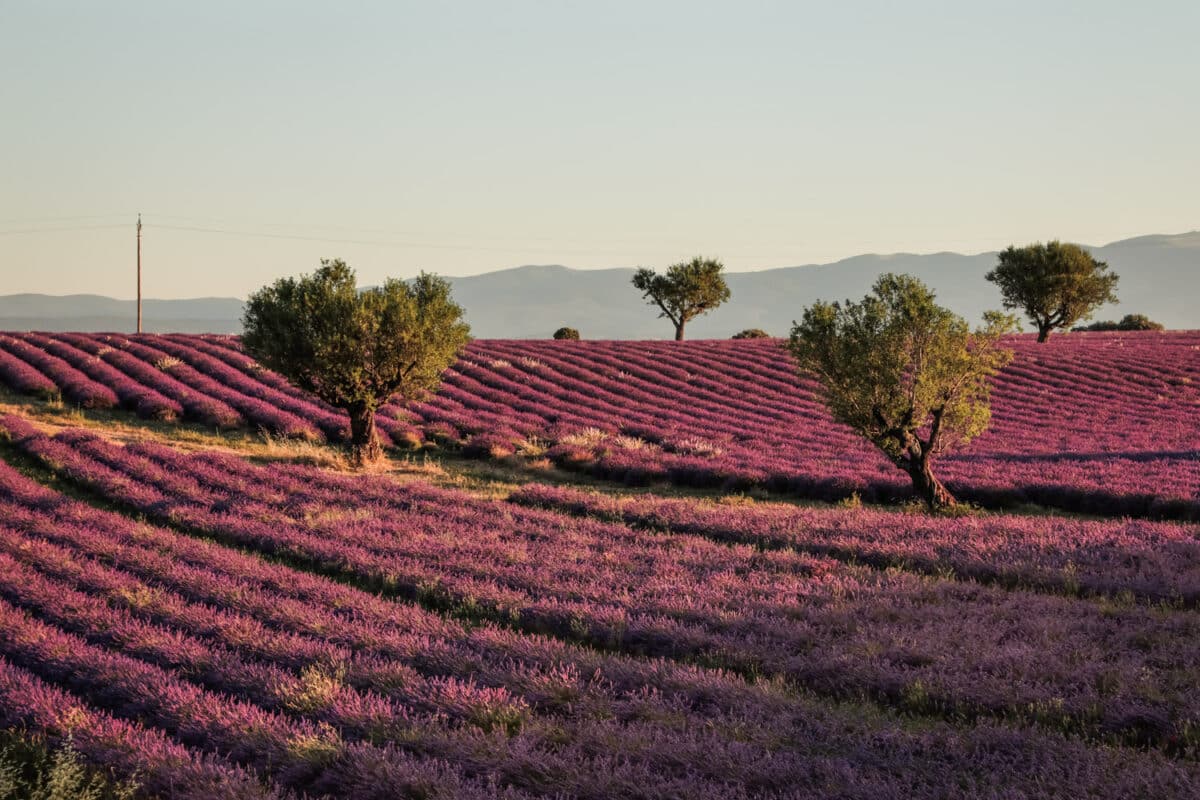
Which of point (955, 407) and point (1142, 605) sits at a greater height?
point (955, 407)

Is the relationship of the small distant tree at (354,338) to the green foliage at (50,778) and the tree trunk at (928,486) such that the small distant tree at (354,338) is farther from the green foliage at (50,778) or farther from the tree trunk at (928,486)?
the green foliage at (50,778)

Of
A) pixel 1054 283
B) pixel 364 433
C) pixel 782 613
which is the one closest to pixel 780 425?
pixel 364 433

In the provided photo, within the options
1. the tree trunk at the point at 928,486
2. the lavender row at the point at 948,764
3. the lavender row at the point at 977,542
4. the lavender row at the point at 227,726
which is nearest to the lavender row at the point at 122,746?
the lavender row at the point at 227,726

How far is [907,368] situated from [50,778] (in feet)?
52.6

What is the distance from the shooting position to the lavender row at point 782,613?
6.86m

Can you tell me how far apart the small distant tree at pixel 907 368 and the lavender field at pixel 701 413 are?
7.13ft

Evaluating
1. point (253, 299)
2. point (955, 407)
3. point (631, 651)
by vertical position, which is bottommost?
point (631, 651)

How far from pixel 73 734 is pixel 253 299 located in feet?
57.3

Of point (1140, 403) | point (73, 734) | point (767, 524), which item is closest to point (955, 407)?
point (767, 524)

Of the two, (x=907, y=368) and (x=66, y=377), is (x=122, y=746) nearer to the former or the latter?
(x=907, y=368)

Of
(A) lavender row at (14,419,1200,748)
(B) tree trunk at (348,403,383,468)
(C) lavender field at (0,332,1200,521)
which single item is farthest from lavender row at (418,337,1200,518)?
(A) lavender row at (14,419,1200,748)

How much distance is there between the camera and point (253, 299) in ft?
73.6

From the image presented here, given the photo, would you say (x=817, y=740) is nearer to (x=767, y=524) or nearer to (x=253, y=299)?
(x=767, y=524)

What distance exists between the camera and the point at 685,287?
6266cm
